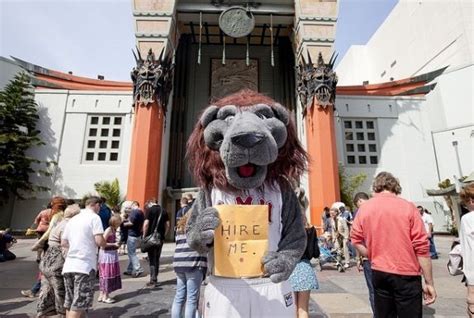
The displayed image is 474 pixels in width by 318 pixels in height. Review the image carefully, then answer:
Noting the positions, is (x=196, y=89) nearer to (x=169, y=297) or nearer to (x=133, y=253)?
(x=133, y=253)

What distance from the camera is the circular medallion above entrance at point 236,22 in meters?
14.2

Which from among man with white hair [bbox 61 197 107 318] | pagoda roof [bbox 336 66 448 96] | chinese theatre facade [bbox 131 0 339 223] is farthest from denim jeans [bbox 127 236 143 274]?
pagoda roof [bbox 336 66 448 96]

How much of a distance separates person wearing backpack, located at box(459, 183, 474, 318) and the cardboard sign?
2.37 meters

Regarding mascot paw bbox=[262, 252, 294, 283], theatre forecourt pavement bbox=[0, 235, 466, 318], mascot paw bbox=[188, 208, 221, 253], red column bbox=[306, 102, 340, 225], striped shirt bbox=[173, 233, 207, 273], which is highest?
red column bbox=[306, 102, 340, 225]

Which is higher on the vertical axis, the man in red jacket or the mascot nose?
the mascot nose

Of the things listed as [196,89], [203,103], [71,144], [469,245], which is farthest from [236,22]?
[469,245]

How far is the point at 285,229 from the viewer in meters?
1.80

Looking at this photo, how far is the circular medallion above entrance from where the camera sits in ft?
46.6

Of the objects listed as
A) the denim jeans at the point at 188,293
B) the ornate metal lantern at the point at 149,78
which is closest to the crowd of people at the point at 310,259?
the denim jeans at the point at 188,293

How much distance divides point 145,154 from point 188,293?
10224 mm

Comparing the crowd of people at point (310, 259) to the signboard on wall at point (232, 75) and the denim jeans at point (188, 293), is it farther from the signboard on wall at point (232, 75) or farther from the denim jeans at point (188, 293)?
the signboard on wall at point (232, 75)

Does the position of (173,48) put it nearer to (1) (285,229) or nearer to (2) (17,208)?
(2) (17,208)

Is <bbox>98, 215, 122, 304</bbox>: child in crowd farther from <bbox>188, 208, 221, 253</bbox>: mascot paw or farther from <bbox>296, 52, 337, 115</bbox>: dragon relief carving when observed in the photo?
<bbox>296, 52, 337, 115</bbox>: dragon relief carving

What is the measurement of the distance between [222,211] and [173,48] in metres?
14.6
